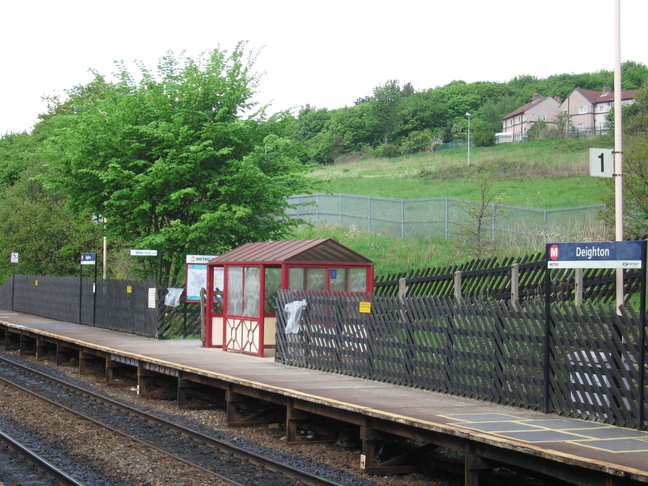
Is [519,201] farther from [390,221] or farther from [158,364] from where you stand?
[158,364]

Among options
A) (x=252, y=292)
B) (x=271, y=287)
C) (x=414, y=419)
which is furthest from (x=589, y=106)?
(x=414, y=419)

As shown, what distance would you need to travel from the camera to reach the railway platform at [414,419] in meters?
7.20

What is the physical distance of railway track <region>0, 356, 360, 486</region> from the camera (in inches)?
377

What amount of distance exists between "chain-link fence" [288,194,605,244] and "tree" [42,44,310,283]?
383 cm

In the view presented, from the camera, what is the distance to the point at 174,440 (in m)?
11.9

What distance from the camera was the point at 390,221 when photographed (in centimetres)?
3647

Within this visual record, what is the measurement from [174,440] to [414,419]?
→ 15.4 feet

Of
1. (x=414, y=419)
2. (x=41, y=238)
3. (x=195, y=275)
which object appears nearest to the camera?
(x=414, y=419)

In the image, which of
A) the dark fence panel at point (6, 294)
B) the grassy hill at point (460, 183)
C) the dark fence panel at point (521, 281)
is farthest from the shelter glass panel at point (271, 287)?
the dark fence panel at point (6, 294)

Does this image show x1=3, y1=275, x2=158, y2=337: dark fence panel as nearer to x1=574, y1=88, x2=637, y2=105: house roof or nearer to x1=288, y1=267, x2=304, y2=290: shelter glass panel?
x1=288, y1=267, x2=304, y2=290: shelter glass panel

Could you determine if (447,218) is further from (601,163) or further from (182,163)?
(601,163)

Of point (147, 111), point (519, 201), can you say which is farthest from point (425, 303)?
point (519, 201)

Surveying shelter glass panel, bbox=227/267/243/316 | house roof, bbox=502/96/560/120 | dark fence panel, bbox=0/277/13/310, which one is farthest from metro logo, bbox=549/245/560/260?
house roof, bbox=502/96/560/120

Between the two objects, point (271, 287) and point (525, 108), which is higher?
point (525, 108)
